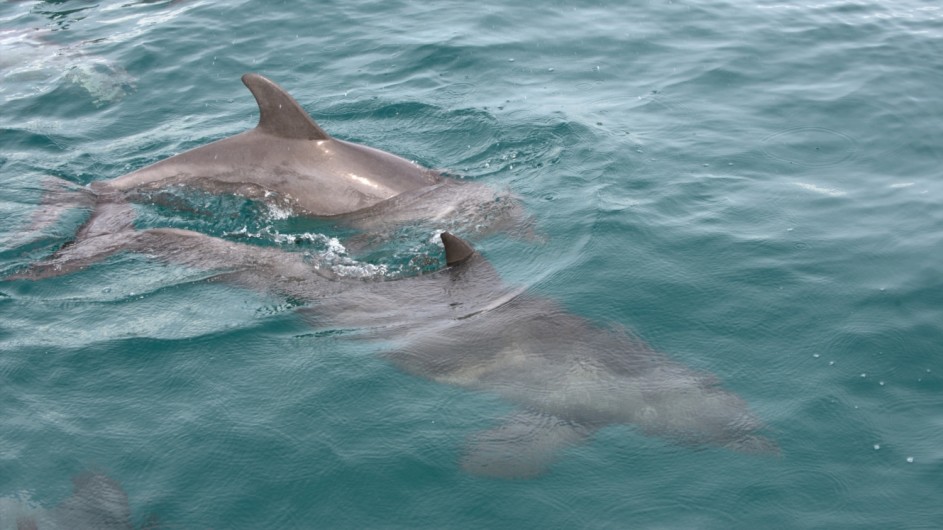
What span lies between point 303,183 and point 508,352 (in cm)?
420

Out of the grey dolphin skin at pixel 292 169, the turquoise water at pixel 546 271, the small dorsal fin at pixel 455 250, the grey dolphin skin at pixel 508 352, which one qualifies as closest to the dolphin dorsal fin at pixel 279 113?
the grey dolphin skin at pixel 292 169

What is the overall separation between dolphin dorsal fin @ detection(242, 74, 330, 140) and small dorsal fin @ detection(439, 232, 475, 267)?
115 inches

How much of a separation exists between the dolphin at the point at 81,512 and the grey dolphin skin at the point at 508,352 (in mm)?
2644

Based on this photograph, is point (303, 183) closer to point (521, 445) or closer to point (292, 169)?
point (292, 169)

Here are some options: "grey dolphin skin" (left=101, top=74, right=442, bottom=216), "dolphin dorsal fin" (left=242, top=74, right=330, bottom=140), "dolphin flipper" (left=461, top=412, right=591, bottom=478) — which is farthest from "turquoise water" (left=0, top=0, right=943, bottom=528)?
"dolphin dorsal fin" (left=242, top=74, right=330, bottom=140)

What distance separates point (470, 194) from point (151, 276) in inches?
160

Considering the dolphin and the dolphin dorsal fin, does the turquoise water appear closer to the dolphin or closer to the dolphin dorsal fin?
the dolphin

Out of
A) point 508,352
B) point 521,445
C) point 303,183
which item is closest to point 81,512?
point 521,445

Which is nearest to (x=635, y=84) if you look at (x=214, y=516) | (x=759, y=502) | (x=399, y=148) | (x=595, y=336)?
(x=399, y=148)

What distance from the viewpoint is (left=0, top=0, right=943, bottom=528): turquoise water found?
7.43 metres

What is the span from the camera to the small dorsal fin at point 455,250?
380 inches

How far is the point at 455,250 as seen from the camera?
985 cm

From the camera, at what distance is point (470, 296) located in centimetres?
965

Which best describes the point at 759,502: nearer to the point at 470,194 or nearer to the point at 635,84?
the point at 470,194
